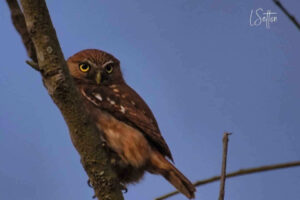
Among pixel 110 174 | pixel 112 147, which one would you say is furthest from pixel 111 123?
pixel 110 174

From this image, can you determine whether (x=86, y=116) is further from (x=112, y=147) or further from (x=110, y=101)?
(x=110, y=101)

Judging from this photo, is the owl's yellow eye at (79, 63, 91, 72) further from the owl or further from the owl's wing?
the owl's wing

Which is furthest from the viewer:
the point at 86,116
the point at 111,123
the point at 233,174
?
the point at 111,123

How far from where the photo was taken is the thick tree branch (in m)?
2.45

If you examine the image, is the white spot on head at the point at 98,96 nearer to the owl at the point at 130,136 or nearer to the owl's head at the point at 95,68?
the owl at the point at 130,136

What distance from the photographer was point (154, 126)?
14.5 ft

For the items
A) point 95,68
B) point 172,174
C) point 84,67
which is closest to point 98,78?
point 95,68

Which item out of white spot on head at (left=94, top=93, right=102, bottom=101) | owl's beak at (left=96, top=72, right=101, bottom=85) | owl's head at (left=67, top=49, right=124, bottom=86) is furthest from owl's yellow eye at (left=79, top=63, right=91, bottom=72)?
white spot on head at (left=94, top=93, right=102, bottom=101)

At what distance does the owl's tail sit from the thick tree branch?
101cm

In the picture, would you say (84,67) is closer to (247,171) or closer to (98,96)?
(98,96)

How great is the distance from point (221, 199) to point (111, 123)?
7.48 ft

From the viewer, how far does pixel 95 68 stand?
5.39 meters

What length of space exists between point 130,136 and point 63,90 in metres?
1.62


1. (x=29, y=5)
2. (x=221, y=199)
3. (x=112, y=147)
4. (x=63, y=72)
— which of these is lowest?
(x=221, y=199)
